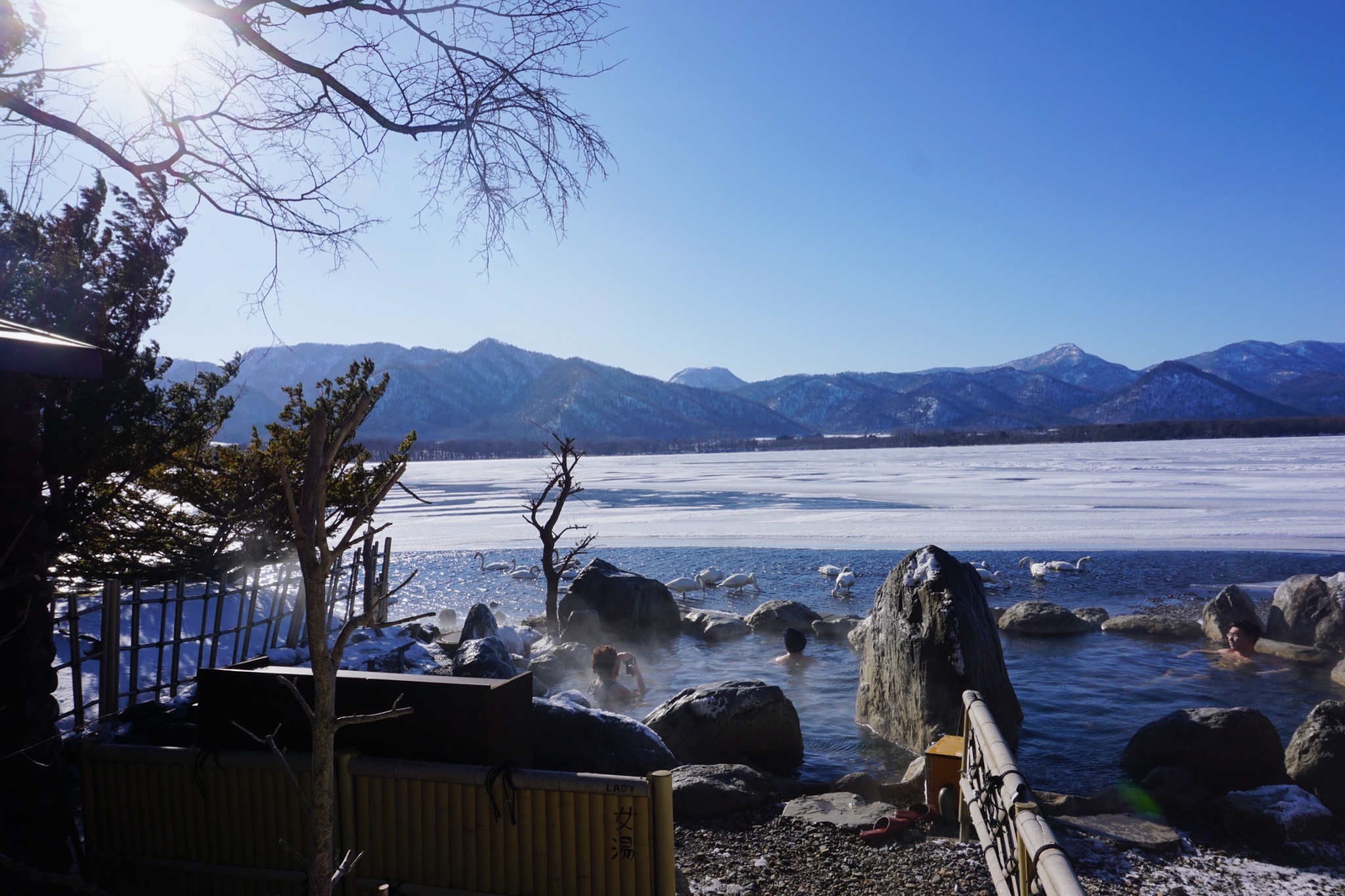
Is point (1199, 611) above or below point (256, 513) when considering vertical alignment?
below

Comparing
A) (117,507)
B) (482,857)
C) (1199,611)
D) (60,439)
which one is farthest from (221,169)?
(1199,611)

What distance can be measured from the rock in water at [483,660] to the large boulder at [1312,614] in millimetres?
10149

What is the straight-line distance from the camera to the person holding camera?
32.0ft

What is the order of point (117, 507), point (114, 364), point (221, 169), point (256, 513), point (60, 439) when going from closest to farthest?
point (221, 169), point (60, 439), point (114, 364), point (117, 507), point (256, 513)

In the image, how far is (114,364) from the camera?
8516 millimetres

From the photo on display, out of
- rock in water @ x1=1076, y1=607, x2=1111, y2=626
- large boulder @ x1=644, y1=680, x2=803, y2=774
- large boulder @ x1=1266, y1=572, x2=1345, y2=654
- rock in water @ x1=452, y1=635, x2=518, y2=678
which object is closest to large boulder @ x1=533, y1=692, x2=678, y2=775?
large boulder @ x1=644, y1=680, x2=803, y2=774

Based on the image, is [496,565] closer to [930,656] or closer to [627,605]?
[627,605]

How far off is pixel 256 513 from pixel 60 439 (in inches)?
102

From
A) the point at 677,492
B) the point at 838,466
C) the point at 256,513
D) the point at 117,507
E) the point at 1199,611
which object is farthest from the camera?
the point at 838,466

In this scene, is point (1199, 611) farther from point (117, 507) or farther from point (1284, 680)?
point (117, 507)

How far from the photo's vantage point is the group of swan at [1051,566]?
54.3 feet

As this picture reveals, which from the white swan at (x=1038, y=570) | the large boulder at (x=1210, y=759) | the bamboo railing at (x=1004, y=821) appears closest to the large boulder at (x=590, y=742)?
the bamboo railing at (x=1004, y=821)

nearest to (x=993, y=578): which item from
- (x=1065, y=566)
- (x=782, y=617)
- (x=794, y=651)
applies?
(x=1065, y=566)

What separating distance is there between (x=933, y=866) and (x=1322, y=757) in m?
3.58
